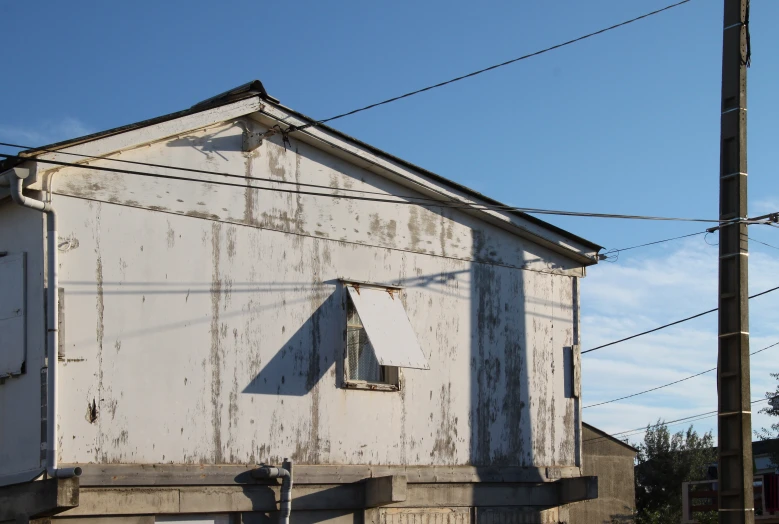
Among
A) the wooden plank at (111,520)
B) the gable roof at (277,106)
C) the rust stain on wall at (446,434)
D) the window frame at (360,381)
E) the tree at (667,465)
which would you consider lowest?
the tree at (667,465)

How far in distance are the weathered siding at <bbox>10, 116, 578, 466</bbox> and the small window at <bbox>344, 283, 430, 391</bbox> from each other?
0.17m

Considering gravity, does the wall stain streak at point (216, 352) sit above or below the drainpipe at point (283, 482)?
above

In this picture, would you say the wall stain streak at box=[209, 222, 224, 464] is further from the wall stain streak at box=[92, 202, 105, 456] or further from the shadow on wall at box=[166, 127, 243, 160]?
the wall stain streak at box=[92, 202, 105, 456]

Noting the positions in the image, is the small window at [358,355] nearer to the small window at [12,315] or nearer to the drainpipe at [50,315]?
the drainpipe at [50,315]

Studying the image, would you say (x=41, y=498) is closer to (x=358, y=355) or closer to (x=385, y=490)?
(x=385, y=490)

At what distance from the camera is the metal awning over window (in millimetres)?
12883

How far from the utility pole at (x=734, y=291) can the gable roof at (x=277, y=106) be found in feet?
8.10

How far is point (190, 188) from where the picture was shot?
12.2 metres

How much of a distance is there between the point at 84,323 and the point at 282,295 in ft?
8.47

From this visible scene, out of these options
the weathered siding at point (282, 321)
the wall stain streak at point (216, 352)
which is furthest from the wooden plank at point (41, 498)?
the wall stain streak at point (216, 352)

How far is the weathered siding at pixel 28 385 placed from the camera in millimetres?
10711

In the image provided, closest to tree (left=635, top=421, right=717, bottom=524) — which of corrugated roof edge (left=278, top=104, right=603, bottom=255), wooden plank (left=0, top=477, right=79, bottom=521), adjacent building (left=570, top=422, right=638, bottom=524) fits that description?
adjacent building (left=570, top=422, right=638, bottom=524)

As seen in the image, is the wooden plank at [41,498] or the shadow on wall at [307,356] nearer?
the wooden plank at [41,498]

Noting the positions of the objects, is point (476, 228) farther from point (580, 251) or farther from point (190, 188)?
point (190, 188)
